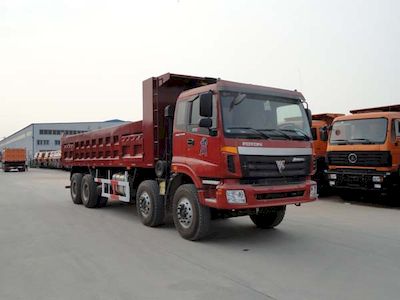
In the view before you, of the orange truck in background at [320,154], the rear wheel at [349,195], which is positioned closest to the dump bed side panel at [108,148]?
the orange truck in background at [320,154]

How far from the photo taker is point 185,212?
277 inches

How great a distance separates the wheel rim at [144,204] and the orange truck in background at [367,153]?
6.65m

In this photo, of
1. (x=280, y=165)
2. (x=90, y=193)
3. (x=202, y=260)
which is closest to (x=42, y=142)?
(x=90, y=193)

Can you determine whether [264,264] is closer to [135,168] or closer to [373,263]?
[373,263]

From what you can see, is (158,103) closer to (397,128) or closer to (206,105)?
(206,105)

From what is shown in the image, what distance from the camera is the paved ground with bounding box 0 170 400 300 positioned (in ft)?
14.9

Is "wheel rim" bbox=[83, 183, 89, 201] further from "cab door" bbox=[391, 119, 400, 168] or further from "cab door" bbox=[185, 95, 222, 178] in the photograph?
"cab door" bbox=[391, 119, 400, 168]

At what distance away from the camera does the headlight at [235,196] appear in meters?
6.09

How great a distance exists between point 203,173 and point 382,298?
321cm

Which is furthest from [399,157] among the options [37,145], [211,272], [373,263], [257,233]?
[37,145]

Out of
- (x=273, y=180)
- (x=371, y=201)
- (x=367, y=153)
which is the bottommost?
(x=371, y=201)

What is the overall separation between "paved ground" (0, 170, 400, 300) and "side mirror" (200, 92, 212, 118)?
2.18 metres

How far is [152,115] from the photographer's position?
26.7 ft

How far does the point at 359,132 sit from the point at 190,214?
7.27 metres
